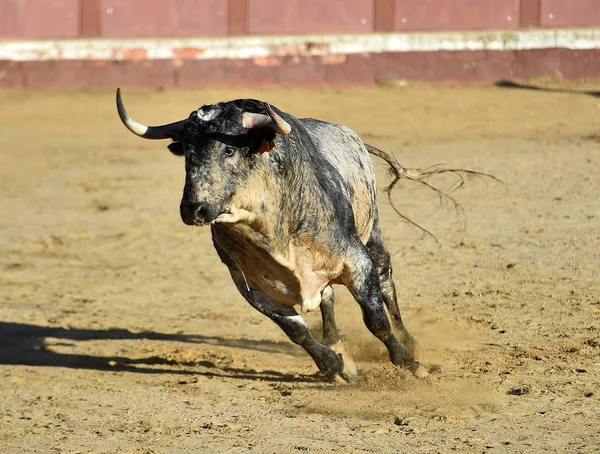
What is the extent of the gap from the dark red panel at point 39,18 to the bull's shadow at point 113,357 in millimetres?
9833

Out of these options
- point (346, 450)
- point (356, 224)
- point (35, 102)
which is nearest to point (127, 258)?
point (356, 224)

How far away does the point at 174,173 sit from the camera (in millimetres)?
12812

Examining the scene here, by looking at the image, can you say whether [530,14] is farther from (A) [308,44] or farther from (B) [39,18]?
(B) [39,18]

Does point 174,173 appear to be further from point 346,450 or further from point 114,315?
point 346,450

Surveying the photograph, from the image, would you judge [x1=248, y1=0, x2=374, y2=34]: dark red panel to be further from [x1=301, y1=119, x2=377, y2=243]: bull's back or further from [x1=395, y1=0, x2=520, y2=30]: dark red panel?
[x1=301, y1=119, x2=377, y2=243]: bull's back

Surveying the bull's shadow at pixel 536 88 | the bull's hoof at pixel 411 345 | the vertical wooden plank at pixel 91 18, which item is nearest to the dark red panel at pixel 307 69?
the bull's shadow at pixel 536 88

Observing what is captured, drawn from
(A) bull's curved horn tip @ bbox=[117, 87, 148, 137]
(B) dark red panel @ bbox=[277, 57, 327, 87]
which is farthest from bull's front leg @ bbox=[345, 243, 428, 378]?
(B) dark red panel @ bbox=[277, 57, 327, 87]

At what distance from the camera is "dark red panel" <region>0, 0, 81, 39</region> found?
56.0 ft

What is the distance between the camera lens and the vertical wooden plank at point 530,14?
17688mm

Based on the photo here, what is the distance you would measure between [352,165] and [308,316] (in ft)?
5.53

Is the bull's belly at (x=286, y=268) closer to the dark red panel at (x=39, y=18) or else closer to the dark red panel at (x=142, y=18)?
the dark red panel at (x=142, y=18)

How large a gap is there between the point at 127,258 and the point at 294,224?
4404 millimetres

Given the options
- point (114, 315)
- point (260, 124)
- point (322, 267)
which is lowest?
point (114, 315)

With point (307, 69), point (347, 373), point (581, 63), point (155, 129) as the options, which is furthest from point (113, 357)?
point (581, 63)
